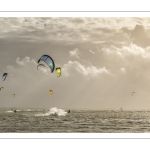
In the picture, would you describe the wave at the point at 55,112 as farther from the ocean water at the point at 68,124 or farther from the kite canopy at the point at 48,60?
the kite canopy at the point at 48,60

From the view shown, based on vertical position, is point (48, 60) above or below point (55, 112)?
above

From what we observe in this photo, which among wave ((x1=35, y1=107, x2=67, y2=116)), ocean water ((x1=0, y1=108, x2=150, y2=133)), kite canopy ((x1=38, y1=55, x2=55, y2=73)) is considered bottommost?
ocean water ((x1=0, y1=108, x2=150, y2=133))

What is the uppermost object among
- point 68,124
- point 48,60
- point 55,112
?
point 48,60

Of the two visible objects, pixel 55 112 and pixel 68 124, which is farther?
pixel 55 112

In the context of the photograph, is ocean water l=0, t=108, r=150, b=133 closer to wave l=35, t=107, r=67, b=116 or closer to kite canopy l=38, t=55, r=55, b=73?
wave l=35, t=107, r=67, b=116

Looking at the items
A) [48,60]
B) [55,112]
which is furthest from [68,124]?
[48,60]

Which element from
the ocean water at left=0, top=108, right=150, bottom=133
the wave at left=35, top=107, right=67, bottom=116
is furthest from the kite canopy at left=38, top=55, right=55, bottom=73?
the ocean water at left=0, top=108, right=150, bottom=133

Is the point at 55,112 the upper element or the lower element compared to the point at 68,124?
upper

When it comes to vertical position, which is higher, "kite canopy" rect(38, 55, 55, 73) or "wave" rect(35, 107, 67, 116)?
"kite canopy" rect(38, 55, 55, 73)

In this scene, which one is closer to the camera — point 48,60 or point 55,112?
point 48,60

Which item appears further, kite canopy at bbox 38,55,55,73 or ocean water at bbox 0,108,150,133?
kite canopy at bbox 38,55,55,73

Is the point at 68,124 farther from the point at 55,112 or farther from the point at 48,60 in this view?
the point at 48,60
